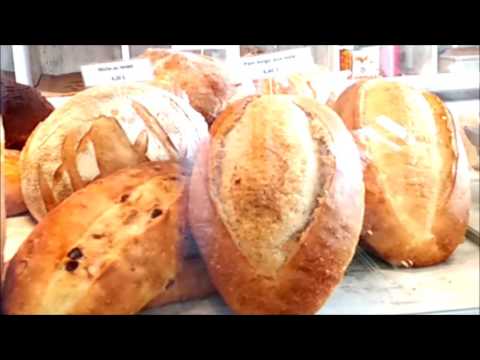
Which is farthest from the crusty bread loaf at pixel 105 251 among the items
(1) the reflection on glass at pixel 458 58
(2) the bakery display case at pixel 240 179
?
(1) the reflection on glass at pixel 458 58

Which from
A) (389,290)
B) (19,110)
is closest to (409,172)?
(389,290)

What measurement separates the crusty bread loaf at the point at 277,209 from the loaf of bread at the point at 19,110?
0.25m

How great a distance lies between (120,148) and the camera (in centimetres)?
104

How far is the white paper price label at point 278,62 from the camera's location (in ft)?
3.50

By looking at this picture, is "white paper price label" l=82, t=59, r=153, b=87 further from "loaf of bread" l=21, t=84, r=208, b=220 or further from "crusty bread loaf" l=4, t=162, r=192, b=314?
"crusty bread loaf" l=4, t=162, r=192, b=314

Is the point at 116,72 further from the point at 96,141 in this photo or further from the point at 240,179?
the point at 240,179

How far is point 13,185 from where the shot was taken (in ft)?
3.49

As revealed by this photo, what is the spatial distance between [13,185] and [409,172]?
23.7 inches

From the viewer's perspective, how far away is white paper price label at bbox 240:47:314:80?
3.50 ft

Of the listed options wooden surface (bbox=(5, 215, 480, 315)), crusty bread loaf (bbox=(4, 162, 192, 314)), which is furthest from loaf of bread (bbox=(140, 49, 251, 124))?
wooden surface (bbox=(5, 215, 480, 315))
